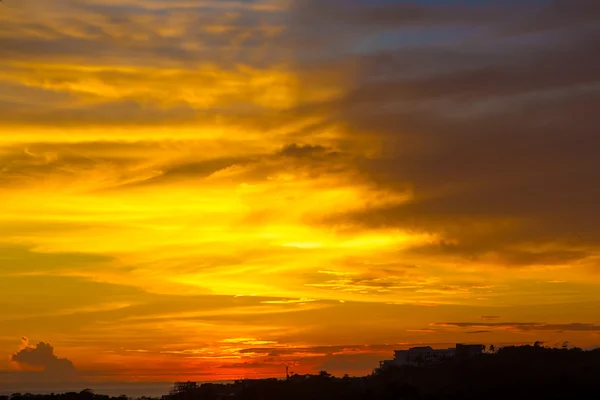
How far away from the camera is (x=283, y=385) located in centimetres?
12181

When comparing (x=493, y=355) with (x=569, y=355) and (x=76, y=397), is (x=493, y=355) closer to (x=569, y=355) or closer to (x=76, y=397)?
(x=569, y=355)

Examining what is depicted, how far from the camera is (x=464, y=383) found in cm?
11156

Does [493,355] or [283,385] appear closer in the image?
[283,385]

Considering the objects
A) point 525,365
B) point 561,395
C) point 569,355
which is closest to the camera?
point 561,395

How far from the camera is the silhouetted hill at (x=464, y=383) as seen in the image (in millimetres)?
101250

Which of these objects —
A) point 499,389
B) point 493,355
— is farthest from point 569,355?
point 499,389

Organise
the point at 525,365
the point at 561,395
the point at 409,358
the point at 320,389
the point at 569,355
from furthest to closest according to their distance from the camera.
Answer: the point at 409,358
the point at 569,355
the point at 525,365
the point at 320,389
the point at 561,395

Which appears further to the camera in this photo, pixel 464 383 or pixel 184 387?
pixel 184 387

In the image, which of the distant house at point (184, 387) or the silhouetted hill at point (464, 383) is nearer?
the silhouetted hill at point (464, 383)

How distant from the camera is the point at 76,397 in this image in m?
126

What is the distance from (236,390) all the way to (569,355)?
5078 centimetres

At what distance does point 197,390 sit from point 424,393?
42.8 metres

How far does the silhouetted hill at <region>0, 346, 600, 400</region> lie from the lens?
332 ft

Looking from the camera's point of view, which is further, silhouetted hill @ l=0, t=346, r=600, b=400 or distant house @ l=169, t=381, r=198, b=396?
distant house @ l=169, t=381, r=198, b=396
